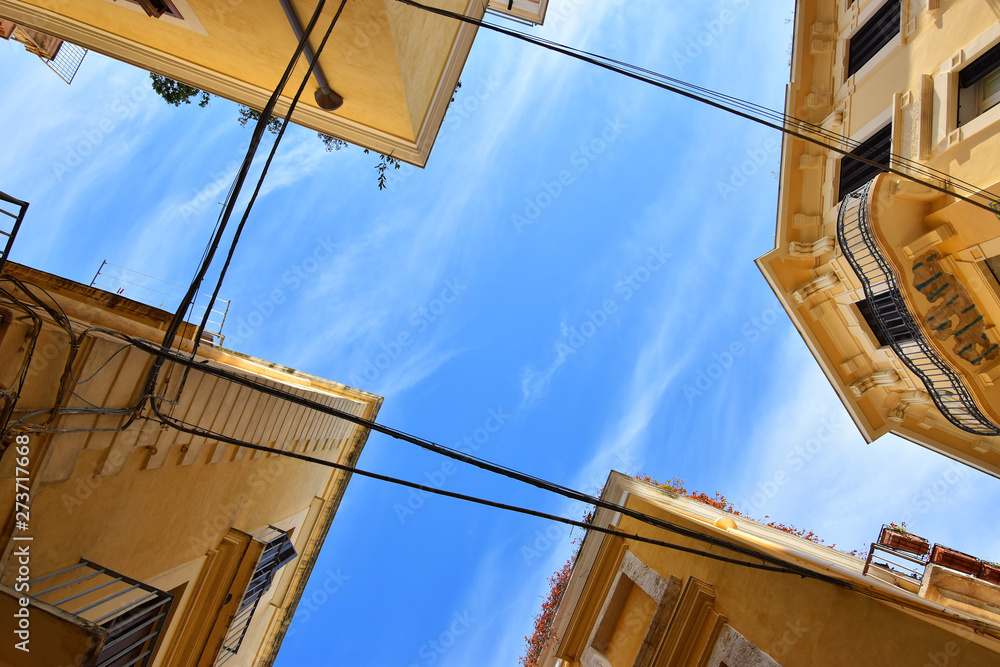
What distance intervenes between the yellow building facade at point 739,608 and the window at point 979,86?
7.78 metres

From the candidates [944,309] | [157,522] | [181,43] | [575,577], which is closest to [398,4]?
[181,43]

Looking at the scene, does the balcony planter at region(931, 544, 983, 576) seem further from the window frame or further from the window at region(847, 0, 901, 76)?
the window at region(847, 0, 901, 76)

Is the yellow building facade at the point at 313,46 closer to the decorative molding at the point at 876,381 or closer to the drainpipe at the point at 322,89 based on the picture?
the drainpipe at the point at 322,89

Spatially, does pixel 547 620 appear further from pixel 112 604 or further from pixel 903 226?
pixel 903 226

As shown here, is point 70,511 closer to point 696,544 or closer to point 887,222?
point 696,544

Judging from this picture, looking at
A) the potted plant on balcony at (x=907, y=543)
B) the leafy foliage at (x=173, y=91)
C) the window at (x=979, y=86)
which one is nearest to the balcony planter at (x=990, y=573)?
the potted plant on balcony at (x=907, y=543)

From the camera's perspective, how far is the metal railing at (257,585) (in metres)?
8.88

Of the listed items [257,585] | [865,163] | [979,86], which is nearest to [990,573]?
[865,163]

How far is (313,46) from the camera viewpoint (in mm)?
6746

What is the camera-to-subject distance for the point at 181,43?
27.7 feet

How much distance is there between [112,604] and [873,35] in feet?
57.5

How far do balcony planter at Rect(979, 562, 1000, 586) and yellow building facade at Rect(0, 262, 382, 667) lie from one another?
9.84 m

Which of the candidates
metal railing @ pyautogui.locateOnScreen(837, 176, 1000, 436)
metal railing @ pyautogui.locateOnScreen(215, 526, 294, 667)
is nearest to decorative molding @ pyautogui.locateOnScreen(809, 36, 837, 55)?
metal railing @ pyautogui.locateOnScreen(837, 176, 1000, 436)

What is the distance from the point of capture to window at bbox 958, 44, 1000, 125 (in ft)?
28.4
